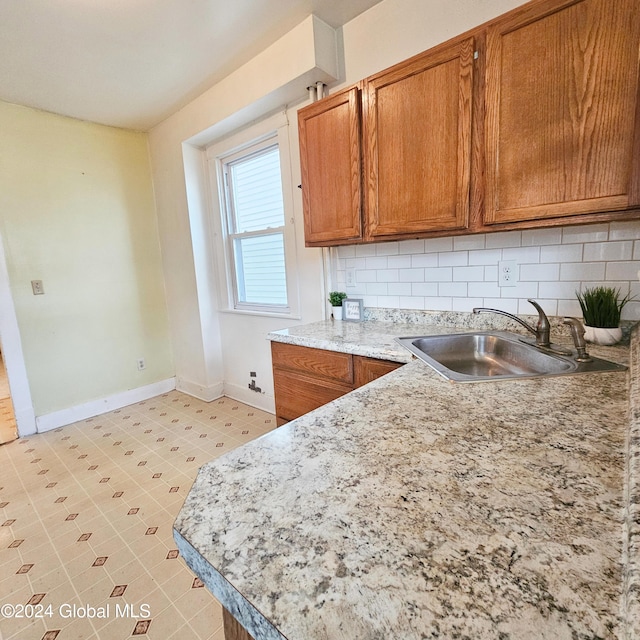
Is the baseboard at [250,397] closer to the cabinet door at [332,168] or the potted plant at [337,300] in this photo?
the potted plant at [337,300]

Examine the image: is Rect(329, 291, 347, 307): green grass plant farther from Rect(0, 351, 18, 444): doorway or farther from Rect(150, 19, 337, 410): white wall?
Rect(0, 351, 18, 444): doorway

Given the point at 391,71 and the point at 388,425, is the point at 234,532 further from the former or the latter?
the point at 391,71

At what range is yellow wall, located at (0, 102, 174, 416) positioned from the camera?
8.83 ft

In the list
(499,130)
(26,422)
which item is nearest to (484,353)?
(499,130)

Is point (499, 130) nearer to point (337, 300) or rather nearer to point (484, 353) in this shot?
point (484, 353)

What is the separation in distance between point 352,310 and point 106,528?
70.7 inches

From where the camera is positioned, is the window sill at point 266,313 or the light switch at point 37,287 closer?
the window sill at point 266,313

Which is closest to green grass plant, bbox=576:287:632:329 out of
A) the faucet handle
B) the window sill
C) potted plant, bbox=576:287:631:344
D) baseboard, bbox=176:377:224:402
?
potted plant, bbox=576:287:631:344

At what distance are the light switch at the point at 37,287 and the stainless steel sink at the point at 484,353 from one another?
303cm

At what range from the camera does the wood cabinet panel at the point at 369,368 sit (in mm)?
1464

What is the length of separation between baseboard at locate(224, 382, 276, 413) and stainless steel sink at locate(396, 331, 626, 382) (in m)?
1.69

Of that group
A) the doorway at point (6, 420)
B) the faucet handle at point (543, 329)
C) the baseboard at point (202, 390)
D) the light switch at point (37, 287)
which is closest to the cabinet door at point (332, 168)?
the faucet handle at point (543, 329)

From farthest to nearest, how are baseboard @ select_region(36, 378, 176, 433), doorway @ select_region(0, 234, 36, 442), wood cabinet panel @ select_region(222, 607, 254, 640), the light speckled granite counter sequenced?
baseboard @ select_region(36, 378, 176, 433), doorway @ select_region(0, 234, 36, 442), wood cabinet panel @ select_region(222, 607, 254, 640), the light speckled granite counter

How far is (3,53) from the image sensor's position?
200cm
